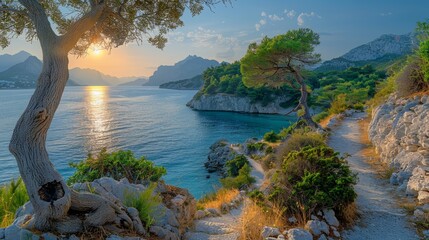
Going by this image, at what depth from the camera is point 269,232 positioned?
581cm

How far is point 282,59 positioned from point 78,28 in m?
22.6

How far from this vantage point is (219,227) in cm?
769

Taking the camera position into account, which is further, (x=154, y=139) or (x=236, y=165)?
(x=154, y=139)

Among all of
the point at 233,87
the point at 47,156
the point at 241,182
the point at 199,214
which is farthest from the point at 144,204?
the point at 233,87

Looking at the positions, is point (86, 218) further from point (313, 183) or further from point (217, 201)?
point (217, 201)

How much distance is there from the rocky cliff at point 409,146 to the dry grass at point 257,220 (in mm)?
3819

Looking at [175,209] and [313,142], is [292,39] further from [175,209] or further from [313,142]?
[175,209]

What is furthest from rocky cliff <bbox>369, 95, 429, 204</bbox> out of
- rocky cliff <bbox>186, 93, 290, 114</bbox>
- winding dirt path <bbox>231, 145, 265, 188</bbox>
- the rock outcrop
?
rocky cliff <bbox>186, 93, 290, 114</bbox>

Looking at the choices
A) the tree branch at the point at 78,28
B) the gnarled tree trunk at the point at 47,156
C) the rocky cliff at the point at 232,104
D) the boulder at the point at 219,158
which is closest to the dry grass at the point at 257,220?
the gnarled tree trunk at the point at 47,156

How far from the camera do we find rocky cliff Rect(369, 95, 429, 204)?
8.17m

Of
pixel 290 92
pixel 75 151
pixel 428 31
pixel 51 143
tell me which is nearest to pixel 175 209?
pixel 428 31

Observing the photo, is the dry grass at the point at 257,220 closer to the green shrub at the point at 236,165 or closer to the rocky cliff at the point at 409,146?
the rocky cliff at the point at 409,146

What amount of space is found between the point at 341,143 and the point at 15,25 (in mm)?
16928

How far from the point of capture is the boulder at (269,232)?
5.78 m
